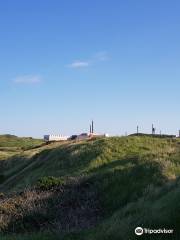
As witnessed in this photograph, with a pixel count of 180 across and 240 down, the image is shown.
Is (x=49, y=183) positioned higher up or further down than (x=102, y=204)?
higher up

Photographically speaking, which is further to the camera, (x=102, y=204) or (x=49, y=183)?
(x=49, y=183)

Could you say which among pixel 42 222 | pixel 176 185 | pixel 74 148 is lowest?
pixel 42 222

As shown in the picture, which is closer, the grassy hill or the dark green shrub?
the grassy hill

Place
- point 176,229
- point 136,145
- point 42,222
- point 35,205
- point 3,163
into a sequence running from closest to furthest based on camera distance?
point 176,229 → point 42,222 → point 35,205 → point 136,145 → point 3,163

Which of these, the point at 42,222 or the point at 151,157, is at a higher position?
the point at 151,157

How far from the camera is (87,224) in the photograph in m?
16.2

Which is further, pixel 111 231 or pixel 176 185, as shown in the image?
pixel 176 185

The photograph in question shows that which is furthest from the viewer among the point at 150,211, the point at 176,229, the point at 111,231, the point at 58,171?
the point at 58,171

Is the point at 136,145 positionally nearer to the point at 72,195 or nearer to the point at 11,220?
the point at 72,195

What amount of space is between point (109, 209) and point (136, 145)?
19312 millimetres

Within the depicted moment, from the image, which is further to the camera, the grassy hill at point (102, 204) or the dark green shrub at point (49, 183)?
the dark green shrub at point (49, 183)

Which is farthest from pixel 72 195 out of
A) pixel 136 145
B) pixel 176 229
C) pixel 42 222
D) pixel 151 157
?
pixel 136 145

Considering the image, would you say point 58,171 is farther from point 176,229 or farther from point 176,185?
point 176,229

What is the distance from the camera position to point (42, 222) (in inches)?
691
